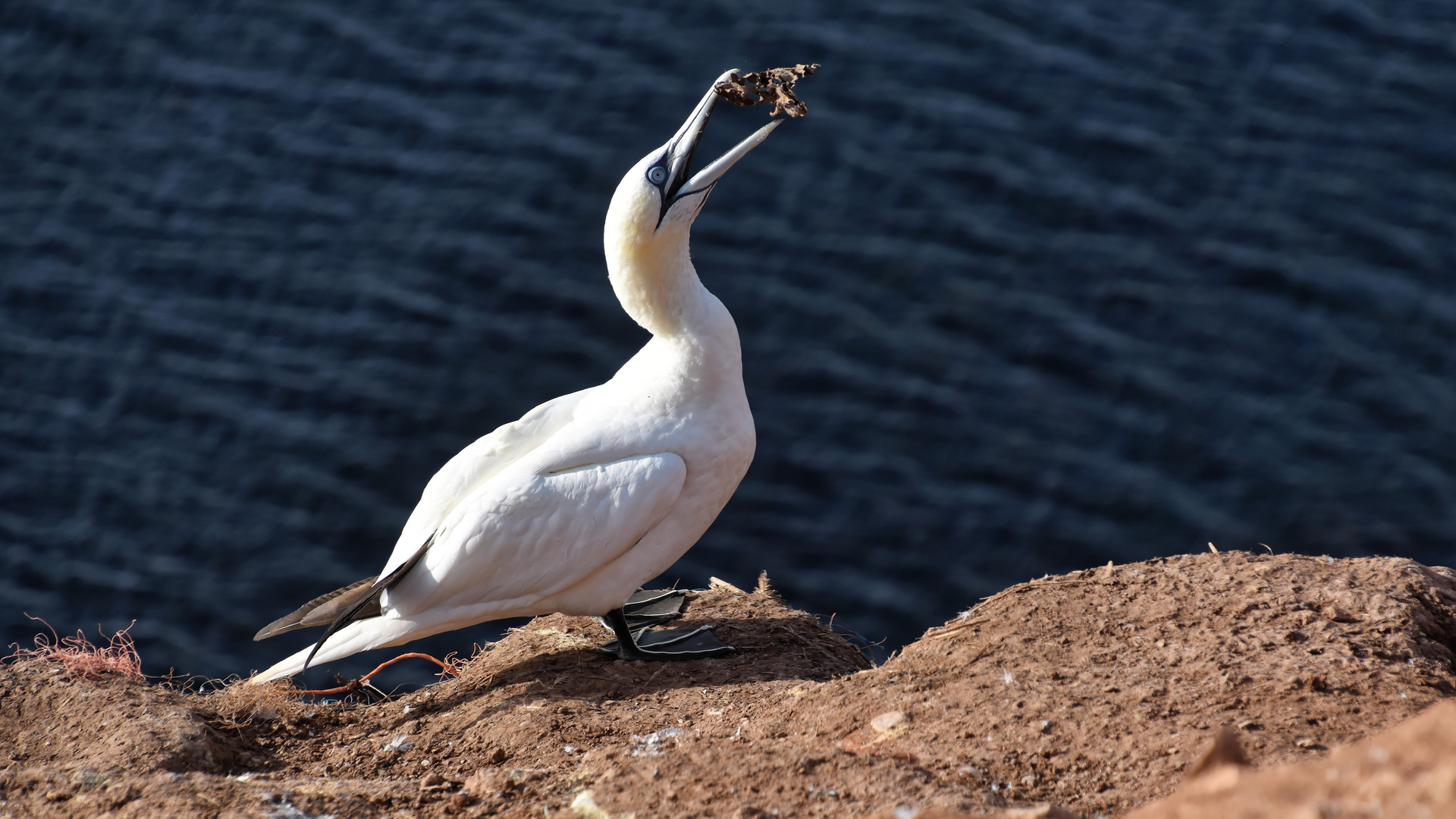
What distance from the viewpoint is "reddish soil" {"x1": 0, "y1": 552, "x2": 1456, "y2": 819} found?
407cm

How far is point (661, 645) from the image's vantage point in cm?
623

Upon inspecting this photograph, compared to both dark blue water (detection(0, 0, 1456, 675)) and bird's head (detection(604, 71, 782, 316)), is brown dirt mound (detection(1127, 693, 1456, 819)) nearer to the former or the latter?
bird's head (detection(604, 71, 782, 316))

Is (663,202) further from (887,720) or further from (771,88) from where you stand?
(887,720)

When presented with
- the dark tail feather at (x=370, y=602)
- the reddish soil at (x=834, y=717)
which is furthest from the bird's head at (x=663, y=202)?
the reddish soil at (x=834, y=717)

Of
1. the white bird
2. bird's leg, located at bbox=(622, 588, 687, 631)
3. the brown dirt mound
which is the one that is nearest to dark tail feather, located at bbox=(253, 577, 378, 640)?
the white bird

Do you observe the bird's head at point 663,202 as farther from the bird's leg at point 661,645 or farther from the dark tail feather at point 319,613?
the dark tail feather at point 319,613

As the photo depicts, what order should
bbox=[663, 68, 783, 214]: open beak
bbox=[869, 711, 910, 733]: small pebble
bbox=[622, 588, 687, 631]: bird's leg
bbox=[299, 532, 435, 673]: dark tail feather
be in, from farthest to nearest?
1. bbox=[622, 588, 687, 631]: bird's leg
2. bbox=[663, 68, 783, 214]: open beak
3. bbox=[299, 532, 435, 673]: dark tail feather
4. bbox=[869, 711, 910, 733]: small pebble

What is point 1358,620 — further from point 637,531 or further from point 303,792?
point 303,792

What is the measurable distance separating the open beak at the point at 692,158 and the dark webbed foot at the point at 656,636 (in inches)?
78.9

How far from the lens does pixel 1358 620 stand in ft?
16.7

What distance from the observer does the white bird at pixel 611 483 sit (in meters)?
5.75

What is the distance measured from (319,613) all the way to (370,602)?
0.29 m

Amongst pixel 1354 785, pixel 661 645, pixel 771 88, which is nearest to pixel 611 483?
pixel 661 645

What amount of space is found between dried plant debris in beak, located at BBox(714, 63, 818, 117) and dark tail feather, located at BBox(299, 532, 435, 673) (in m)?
2.46
